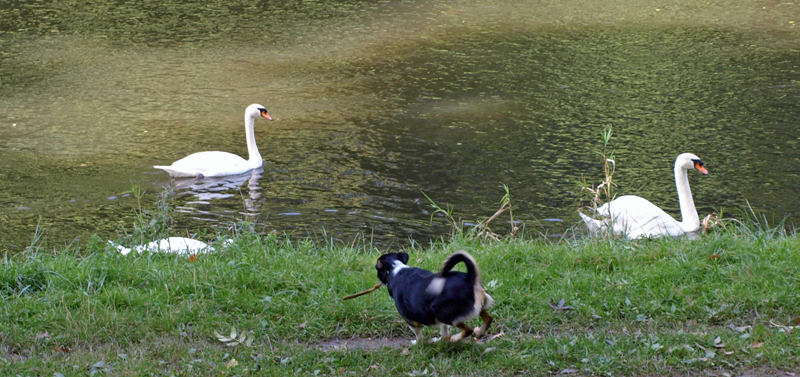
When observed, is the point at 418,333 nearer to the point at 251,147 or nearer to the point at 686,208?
the point at 686,208

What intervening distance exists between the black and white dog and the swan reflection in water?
227 inches

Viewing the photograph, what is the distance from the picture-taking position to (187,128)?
12492 mm

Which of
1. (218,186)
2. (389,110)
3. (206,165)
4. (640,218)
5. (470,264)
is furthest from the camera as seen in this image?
(389,110)

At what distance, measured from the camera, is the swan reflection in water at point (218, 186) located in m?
9.99

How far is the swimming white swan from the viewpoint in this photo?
5832 mm

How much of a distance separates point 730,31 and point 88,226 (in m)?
14.2

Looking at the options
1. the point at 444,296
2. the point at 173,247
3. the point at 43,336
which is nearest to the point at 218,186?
the point at 173,247

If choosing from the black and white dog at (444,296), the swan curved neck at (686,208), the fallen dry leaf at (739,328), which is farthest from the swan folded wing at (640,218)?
the black and white dog at (444,296)

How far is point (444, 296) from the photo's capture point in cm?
388

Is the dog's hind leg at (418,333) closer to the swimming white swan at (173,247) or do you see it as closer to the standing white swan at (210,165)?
the swimming white swan at (173,247)

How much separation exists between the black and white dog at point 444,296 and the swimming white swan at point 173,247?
6.93 feet

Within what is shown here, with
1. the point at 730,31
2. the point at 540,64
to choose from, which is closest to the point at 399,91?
the point at 540,64

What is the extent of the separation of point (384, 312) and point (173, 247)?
7.22ft

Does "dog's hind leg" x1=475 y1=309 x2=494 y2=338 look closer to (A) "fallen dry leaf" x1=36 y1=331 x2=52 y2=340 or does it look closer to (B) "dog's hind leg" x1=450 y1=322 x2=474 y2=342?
(B) "dog's hind leg" x1=450 y1=322 x2=474 y2=342
